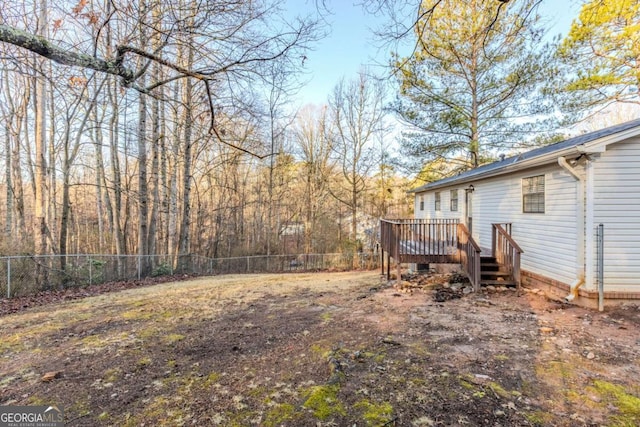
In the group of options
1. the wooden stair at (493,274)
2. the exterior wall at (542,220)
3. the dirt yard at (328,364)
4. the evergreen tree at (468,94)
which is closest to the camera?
the dirt yard at (328,364)

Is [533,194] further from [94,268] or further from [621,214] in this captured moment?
[94,268]

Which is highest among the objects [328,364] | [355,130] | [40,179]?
[355,130]

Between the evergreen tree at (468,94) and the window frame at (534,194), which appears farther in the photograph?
the evergreen tree at (468,94)

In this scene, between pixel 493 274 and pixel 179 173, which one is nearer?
pixel 493 274

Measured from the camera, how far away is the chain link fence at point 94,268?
7.02 m

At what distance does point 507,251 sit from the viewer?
282 inches

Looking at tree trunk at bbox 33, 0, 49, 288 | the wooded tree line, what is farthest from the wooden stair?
tree trunk at bbox 33, 0, 49, 288

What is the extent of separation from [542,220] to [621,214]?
1.29m

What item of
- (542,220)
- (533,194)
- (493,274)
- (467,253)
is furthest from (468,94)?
(493,274)

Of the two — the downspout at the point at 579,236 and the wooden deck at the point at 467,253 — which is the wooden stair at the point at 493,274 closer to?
the wooden deck at the point at 467,253

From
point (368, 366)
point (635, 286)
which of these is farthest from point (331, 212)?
point (368, 366)

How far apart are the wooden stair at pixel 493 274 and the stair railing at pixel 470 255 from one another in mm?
245

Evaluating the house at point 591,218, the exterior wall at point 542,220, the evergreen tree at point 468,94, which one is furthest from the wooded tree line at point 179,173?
the house at point 591,218

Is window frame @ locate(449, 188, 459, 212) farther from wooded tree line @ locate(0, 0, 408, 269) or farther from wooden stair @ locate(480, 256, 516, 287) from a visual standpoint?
wooded tree line @ locate(0, 0, 408, 269)
